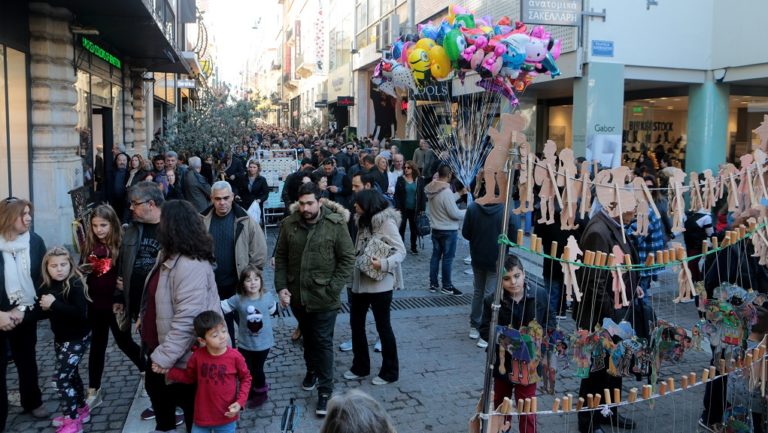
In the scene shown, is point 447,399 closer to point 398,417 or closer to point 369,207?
point 398,417

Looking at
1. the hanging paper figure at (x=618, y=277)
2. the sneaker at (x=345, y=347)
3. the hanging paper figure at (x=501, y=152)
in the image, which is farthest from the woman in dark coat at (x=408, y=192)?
the hanging paper figure at (x=501, y=152)

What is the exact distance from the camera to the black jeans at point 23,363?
466 cm

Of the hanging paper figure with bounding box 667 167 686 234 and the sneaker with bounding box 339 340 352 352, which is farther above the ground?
the hanging paper figure with bounding box 667 167 686 234

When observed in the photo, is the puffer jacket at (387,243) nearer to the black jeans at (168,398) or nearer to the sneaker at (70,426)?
the black jeans at (168,398)

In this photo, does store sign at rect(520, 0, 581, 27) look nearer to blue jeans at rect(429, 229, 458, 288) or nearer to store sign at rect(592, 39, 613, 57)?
store sign at rect(592, 39, 613, 57)

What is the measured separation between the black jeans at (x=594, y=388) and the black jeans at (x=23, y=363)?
13.6 feet

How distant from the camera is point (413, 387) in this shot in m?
5.71

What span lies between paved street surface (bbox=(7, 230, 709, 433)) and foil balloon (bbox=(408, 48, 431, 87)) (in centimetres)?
471

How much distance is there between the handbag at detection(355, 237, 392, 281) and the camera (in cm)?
553

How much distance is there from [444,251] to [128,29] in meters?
8.05

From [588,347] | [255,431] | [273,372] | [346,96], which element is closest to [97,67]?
[273,372]

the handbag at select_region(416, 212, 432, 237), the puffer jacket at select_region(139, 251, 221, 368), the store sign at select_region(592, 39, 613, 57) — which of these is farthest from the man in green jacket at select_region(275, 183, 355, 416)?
the store sign at select_region(592, 39, 613, 57)

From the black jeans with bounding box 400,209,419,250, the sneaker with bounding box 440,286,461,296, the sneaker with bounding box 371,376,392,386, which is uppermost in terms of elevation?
the black jeans with bounding box 400,209,419,250

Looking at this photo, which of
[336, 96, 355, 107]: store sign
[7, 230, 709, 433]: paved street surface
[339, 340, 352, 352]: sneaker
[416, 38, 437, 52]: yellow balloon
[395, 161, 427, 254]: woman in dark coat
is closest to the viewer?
[7, 230, 709, 433]: paved street surface
